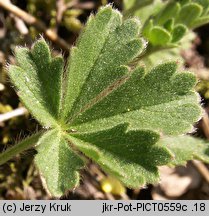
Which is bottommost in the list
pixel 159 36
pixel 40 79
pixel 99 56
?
pixel 40 79

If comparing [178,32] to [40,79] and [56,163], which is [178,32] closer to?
[40,79]

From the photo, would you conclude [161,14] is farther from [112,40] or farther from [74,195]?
[74,195]

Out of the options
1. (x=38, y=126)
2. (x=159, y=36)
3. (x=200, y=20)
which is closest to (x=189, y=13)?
(x=200, y=20)

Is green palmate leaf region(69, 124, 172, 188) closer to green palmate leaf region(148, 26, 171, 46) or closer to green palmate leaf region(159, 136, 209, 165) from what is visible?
green palmate leaf region(159, 136, 209, 165)

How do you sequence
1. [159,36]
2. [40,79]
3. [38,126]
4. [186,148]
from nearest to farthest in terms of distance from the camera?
[40,79] < [186,148] < [159,36] < [38,126]

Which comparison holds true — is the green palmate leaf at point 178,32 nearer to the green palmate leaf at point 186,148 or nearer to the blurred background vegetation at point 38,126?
the blurred background vegetation at point 38,126

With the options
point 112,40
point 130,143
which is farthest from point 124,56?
point 130,143
